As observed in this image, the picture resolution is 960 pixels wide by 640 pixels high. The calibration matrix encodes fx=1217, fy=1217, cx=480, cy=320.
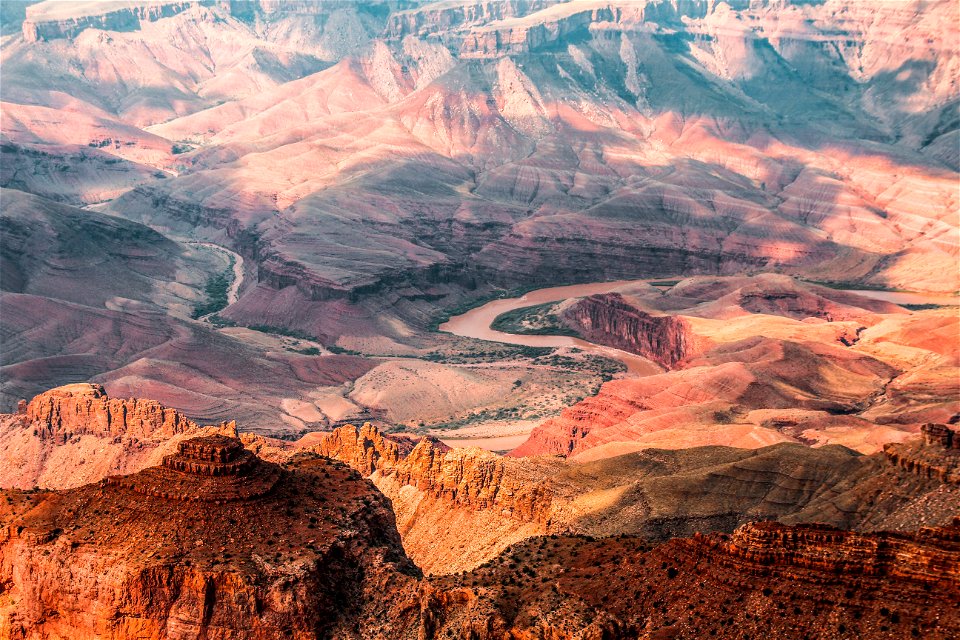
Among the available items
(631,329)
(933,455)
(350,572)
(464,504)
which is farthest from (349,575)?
Result: (631,329)

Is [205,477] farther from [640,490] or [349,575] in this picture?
[640,490]

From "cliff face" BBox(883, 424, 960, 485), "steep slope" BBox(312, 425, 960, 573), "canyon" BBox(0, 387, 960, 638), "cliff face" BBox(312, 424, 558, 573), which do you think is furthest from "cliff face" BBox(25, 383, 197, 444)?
"cliff face" BBox(883, 424, 960, 485)

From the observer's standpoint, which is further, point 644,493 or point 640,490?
point 640,490

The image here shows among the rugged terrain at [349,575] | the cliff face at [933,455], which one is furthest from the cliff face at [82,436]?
the cliff face at [933,455]

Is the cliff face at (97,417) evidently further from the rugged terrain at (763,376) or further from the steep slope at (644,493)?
the rugged terrain at (763,376)

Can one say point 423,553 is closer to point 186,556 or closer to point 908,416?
point 186,556

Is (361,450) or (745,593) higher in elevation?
(745,593)

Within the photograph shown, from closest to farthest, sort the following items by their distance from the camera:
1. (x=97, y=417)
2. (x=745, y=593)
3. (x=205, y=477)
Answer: (x=745, y=593), (x=205, y=477), (x=97, y=417)

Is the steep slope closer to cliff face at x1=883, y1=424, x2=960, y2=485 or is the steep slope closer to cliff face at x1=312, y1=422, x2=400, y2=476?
cliff face at x1=883, y1=424, x2=960, y2=485

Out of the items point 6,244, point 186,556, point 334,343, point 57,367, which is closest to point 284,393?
point 57,367
